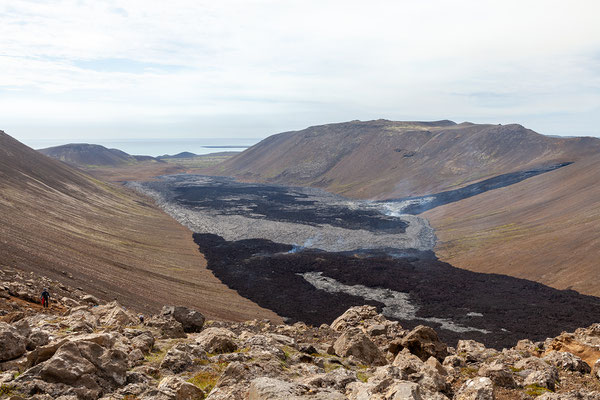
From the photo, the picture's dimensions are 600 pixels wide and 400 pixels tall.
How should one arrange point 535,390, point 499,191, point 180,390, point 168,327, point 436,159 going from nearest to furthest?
point 180,390 → point 535,390 → point 168,327 → point 499,191 → point 436,159

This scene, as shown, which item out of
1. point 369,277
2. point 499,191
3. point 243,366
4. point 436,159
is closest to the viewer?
point 243,366

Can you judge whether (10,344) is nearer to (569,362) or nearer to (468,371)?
(468,371)

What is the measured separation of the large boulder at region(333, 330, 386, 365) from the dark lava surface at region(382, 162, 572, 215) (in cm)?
9874

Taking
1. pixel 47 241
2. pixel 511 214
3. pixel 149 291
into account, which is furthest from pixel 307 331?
pixel 511 214

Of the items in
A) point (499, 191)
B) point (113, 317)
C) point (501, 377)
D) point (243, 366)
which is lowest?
point (113, 317)

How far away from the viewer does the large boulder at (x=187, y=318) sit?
19609 millimetres

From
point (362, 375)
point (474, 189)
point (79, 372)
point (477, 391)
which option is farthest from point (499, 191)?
point (79, 372)

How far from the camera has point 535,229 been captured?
7106 centimetres

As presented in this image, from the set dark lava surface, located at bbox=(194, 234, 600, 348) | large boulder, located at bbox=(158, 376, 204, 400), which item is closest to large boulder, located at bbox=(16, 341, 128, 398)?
large boulder, located at bbox=(158, 376, 204, 400)

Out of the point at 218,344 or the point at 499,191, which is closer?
the point at 218,344

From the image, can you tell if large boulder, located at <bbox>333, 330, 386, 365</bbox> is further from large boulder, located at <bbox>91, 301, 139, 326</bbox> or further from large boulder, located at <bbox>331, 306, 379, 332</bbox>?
large boulder, located at <bbox>91, 301, 139, 326</bbox>

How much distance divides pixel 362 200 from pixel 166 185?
306 feet

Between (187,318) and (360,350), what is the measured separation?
8.47 metres

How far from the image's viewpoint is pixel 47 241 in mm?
45562
